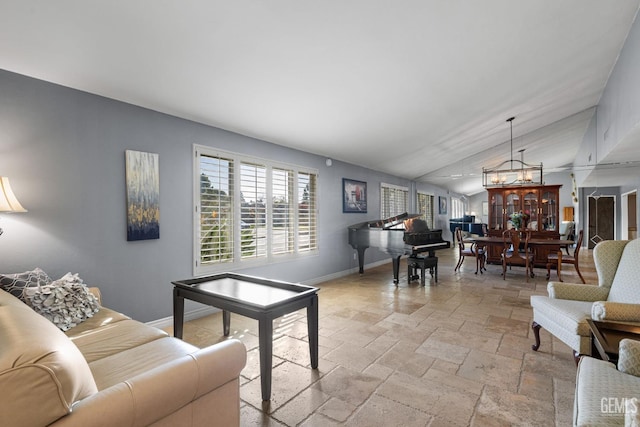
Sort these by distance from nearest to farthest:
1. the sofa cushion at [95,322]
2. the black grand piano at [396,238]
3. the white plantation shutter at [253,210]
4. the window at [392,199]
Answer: the sofa cushion at [95,322] → the white plantation shutter at [253,210] → the black grand piano at [396,238] → the window at [392,199]

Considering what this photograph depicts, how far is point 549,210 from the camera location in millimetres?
8039

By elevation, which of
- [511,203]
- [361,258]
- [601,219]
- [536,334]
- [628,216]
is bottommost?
[536,334]

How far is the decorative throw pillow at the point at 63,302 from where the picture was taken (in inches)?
82.3

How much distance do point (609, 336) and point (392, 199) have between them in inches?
262

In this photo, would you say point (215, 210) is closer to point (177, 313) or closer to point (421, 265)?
point (177, 313)

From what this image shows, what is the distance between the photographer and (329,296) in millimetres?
4777

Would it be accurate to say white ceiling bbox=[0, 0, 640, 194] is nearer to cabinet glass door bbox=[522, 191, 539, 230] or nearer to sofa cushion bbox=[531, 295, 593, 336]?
sofa cushion bbox=[531, 295, 593, 336]

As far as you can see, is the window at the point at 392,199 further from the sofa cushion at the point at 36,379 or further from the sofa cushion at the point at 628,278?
the sofa cushion at the point at 36,379

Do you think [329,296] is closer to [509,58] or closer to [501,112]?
[509,58]

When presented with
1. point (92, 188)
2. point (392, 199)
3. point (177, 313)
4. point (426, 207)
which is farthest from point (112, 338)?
point (426, 207)

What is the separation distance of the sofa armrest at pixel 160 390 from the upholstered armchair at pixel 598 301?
7.80 feet

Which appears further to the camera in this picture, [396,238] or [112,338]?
[396,238]

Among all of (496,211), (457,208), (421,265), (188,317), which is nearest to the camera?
(188,317)

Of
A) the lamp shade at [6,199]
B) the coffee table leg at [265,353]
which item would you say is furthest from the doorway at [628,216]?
the lamp shade at [6,199]
